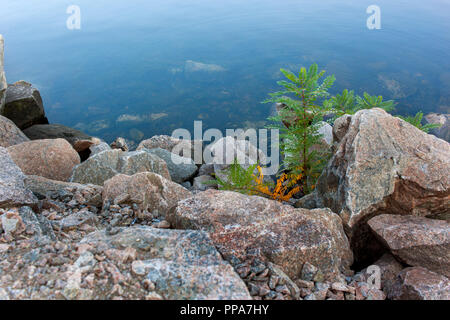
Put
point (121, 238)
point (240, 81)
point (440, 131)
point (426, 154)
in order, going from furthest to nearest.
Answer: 1. point (240, 81)
2. point (440, 131)
3. point (426, 154)
4. point (121, 238)

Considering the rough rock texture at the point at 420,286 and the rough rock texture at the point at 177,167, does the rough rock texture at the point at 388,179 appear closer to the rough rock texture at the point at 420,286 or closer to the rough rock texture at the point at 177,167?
the rough rock texture at the point at 420,286

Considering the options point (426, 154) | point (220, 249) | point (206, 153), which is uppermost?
point (426, 154)

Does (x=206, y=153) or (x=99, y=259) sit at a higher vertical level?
(x=99, y=259)

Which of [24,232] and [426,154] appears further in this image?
[426,154]

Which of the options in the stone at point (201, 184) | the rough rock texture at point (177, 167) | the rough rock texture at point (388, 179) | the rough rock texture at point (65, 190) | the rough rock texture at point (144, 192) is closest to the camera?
the rough rock texture at point (388, 179)

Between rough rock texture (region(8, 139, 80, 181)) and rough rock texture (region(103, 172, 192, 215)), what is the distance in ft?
8.26

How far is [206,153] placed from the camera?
9477 mm

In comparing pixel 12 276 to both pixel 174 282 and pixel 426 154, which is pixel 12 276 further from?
pixel 426 154

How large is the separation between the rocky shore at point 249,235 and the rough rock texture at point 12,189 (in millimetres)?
14

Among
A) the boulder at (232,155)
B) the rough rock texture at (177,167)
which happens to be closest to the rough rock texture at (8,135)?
the rough rock texture at (177,167)

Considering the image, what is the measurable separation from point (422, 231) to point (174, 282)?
8.85 ft

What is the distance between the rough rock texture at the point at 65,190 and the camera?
4.19 metres
